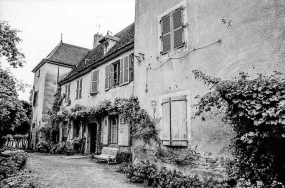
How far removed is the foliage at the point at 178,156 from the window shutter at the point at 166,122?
27 centimetres

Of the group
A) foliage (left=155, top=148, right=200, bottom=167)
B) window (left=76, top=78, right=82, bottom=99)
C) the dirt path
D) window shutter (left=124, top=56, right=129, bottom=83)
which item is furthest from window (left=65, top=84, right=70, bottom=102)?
foliage (left=155, top=148, right=200, bottom=167)

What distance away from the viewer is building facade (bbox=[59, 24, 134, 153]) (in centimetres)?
1037

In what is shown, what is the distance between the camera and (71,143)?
44.0ft

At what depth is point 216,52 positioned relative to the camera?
5.58 meters

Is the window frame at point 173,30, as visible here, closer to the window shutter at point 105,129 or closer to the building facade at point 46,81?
the window shutter at point 105,129

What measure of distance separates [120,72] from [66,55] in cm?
1101

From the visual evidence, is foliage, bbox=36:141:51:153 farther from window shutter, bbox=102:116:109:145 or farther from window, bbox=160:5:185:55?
Result: window, bbox=160:5:185:55

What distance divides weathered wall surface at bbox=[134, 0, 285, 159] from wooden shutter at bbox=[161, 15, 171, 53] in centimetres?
30

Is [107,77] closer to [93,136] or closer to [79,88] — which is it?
[79,88]

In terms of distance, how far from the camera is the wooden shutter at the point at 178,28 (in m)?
6.53

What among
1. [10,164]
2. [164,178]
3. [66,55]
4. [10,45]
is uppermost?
[66,55]

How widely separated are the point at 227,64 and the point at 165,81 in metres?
2.01

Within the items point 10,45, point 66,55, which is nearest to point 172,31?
point 10,45

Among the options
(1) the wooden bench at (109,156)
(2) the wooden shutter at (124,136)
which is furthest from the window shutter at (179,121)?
(2) the wooden shutter at (124,136)
